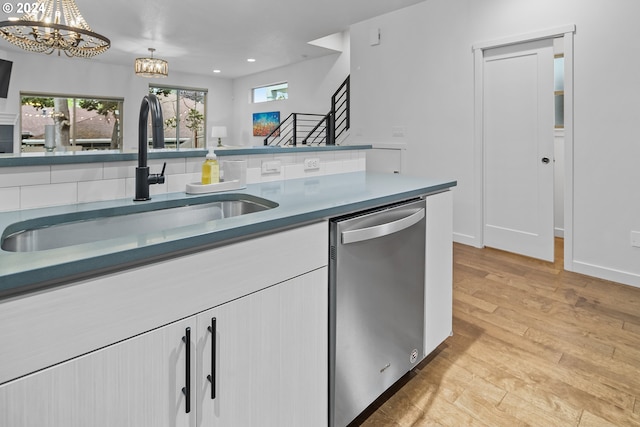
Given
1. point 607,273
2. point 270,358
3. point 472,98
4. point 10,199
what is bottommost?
point 607,273

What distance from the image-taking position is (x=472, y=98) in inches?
145

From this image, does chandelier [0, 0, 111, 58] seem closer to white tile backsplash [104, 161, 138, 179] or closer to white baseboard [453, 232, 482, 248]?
white tile backsplash [104, 161, 138, 179]

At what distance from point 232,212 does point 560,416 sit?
1488mm

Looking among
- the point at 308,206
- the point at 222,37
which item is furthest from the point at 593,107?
the point at 222,37

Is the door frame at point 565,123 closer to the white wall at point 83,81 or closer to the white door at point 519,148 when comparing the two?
the white door at point 519,148

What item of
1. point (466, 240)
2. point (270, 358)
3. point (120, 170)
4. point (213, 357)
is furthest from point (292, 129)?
point (213, 357)

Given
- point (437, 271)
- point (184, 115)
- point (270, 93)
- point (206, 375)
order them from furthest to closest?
point (184, 115) < point (270, 93) < point (437, 271) < point (206, 375)

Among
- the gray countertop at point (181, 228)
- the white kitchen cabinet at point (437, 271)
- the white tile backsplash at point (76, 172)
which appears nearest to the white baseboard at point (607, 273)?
Answer: the white kitchen cabinet at point (437, 271)

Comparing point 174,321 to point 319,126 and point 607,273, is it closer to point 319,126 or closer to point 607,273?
point 607,273

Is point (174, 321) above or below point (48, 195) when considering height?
below

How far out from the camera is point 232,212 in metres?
1.44

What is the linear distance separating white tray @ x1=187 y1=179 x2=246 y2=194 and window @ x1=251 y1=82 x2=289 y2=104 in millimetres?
6644

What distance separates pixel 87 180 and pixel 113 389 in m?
0.77

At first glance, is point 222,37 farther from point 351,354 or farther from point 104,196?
point 351,354
